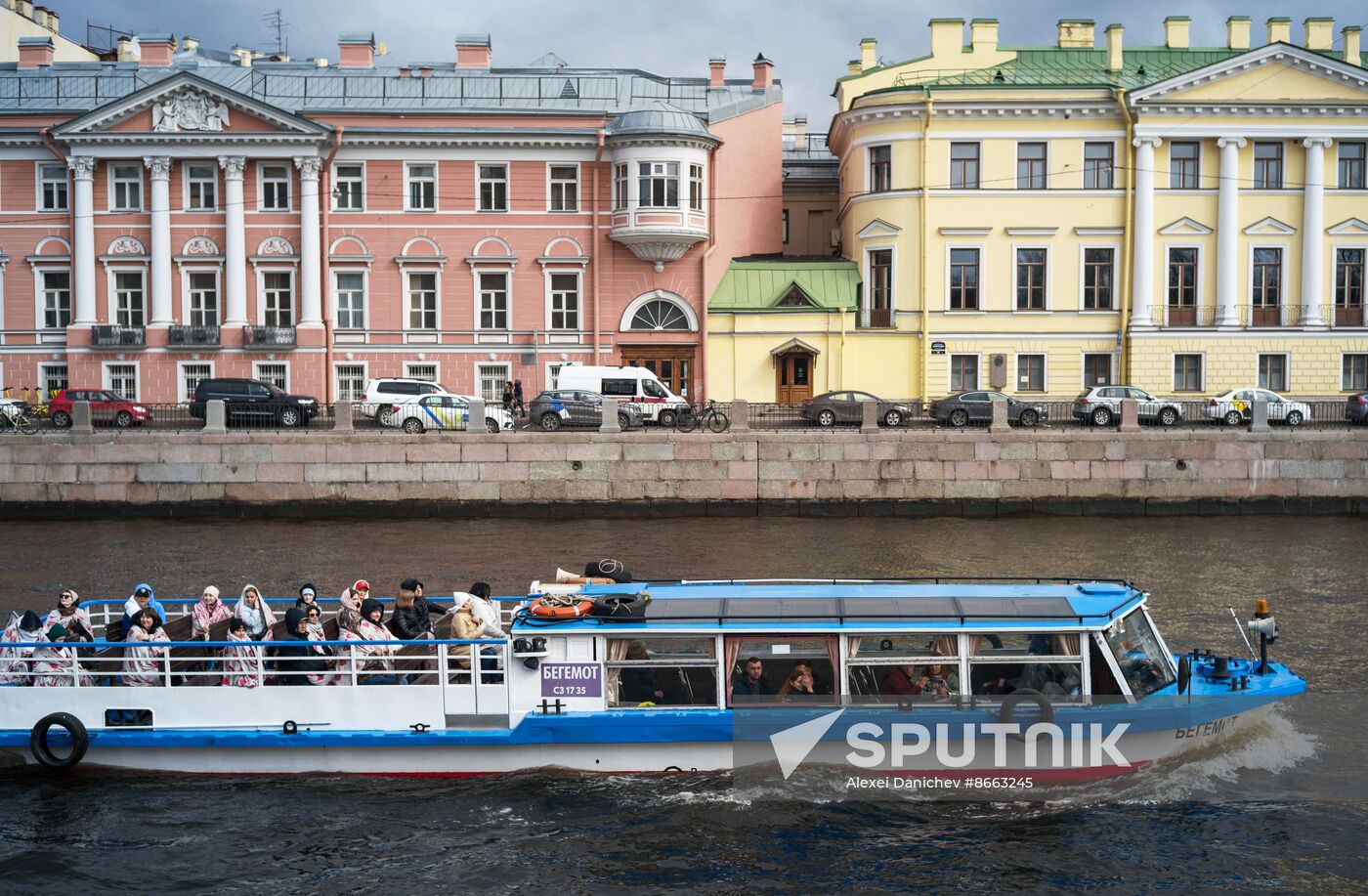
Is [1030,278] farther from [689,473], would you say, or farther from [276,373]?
[276,373]

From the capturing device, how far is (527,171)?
1426 inches

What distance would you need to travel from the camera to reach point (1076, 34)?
124 ft

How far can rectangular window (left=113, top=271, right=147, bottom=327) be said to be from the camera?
3631 cm

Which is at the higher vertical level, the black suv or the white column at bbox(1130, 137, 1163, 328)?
the white column at bbox(1130, 137, 1163, 328)

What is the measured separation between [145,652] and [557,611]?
3.74 metres

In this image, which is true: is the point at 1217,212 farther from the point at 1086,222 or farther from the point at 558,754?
the point at 558,754

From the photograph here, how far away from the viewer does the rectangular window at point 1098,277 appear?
1401 inches

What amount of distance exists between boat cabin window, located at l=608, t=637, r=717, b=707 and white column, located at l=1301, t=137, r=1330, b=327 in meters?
29.2

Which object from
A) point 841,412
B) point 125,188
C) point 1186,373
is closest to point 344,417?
point 841,412

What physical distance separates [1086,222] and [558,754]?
2822 centimetres

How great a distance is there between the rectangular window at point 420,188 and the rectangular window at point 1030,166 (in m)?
15.7

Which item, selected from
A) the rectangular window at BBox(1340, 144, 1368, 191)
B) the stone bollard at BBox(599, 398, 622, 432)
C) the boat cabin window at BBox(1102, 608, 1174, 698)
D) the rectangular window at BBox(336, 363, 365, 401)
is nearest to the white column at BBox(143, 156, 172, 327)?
the rectangular window at BBox(336, 363, 365, 401)

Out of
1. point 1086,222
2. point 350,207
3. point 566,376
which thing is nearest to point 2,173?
point 350,207

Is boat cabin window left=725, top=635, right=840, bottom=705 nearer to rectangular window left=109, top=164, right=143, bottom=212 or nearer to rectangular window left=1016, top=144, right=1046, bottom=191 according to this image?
rectangular window left=1016, top=144, right=1046, bottom=191
